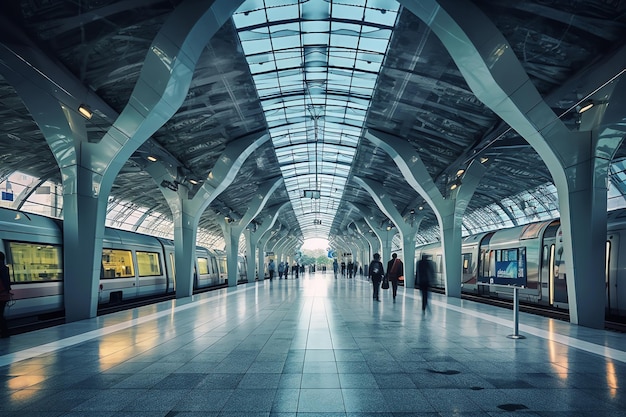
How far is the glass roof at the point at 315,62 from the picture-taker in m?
12.9

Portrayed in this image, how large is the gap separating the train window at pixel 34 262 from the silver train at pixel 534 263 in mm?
12790

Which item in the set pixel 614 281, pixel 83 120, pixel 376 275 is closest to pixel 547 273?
pixel 614 281

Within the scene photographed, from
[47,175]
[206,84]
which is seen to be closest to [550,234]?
[206,84]

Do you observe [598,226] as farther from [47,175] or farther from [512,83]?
[47,175]

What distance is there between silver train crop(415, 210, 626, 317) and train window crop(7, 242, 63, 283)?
1279 cm

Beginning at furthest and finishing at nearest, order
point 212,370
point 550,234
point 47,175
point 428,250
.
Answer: point 428,250 < point 47,175 < point 550,234 < point 212,370

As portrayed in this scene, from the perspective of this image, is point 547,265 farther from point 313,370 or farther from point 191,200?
point 191,200

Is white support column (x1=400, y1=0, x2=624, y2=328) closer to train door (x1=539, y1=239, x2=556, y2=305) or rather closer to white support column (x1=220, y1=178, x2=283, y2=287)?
train door (x1=539, y1=239, x2=556, y2=305)

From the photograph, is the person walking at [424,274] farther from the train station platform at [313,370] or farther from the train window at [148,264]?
the train window at [148,264]

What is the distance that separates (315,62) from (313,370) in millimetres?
13255

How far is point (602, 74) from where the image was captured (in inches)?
425

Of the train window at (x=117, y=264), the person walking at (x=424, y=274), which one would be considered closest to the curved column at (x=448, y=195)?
the person walking at (x=424, y=274)

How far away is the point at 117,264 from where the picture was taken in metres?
17.8

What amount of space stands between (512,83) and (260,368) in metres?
9.21
